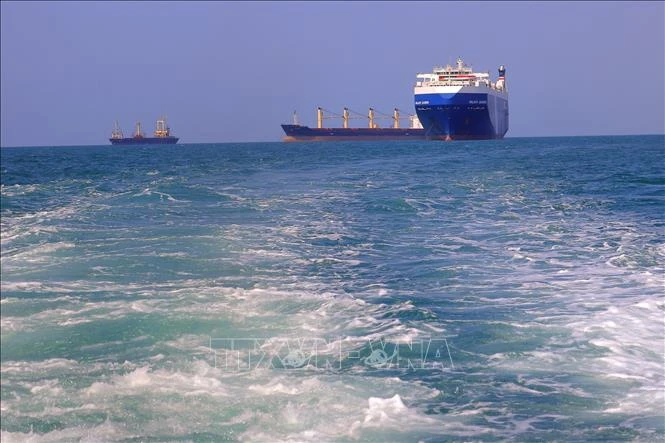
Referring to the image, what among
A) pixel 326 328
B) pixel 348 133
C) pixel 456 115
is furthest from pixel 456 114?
pixel 326 328

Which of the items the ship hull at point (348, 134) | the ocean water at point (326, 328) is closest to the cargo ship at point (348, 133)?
the ship hull at point (348, 134)

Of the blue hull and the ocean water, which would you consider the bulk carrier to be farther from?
the ocean water

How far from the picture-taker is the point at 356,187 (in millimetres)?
27953

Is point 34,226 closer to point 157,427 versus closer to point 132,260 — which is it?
point 132,260

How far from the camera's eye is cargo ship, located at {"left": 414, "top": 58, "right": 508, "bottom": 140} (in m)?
90.1

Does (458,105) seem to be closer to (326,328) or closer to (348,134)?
(348,134)

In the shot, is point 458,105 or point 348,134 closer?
point 458,105

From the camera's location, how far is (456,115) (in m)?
92.1

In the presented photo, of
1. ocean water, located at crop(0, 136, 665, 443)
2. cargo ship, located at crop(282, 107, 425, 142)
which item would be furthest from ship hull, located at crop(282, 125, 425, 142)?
ocean water, located at crop(0, 136, 665, 443)

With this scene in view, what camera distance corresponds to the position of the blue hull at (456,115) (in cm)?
9062

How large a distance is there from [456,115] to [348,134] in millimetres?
39909

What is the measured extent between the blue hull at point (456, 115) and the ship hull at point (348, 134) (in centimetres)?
3022

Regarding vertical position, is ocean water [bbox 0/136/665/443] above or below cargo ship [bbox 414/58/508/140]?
below

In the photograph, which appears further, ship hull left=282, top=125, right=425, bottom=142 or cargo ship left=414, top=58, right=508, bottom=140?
ship hull left=282, top=125, right=425, bottom=142
